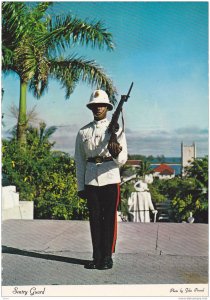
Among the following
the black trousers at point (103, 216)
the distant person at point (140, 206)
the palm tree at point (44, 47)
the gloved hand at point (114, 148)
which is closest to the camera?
the gloved hand at point (114, 148)

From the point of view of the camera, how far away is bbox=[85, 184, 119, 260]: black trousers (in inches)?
194

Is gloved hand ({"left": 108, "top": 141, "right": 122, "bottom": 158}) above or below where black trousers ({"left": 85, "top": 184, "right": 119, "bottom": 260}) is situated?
above

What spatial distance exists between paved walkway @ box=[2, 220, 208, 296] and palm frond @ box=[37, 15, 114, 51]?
1937 millimetres

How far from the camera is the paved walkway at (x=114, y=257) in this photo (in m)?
4.73

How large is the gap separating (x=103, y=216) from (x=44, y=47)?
260 cm

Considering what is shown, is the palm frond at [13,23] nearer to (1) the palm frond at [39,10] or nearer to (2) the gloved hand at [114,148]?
(1) the palm frond at [39,10]

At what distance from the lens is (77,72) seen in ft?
23.2

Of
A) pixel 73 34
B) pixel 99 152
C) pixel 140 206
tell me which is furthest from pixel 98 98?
pixel 140 206

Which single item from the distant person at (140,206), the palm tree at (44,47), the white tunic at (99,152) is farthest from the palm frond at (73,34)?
the distant person at (140,206)

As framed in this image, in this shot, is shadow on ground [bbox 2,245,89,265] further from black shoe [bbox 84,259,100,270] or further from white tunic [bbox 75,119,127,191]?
white tunic [bbox 75,119,127,191]

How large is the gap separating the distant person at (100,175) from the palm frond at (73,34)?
973mm

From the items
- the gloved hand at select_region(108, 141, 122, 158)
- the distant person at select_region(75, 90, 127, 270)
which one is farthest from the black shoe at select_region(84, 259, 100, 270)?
the gloved hand at select_region(108, 141, 122, 158)

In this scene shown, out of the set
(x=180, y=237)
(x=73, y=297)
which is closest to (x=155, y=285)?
(x=73, y=297)

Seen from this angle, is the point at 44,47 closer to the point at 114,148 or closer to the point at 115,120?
the point at 115,120
